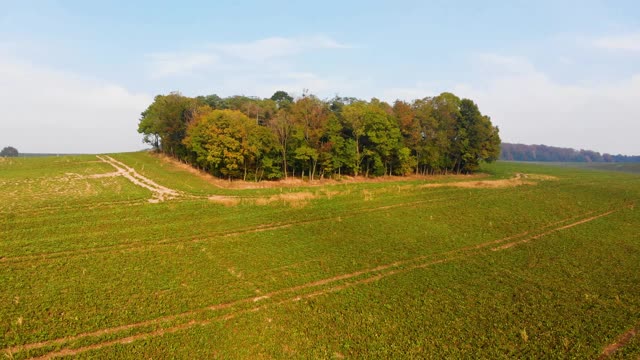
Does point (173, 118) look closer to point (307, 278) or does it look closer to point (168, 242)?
point (168, 242)

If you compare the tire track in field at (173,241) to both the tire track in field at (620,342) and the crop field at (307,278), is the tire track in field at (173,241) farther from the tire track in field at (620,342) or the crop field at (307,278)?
the tire track in field at (620,342)

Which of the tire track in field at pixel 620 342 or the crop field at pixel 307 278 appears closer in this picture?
the tire track in field at pixel 620 342

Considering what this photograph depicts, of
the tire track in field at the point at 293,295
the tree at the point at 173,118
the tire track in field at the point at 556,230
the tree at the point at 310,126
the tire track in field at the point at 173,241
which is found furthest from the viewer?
the tree at the point at 173,118

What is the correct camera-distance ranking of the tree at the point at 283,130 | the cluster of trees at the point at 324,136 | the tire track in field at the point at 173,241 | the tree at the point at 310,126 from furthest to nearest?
the tree at the point at 310,126
the tree at the point at 283,130
the cluster of trees at the point at 324,136
the tire track in field at the point at 173,241

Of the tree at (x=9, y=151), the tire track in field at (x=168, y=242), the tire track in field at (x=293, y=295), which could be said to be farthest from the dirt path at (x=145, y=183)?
the tree at (x=9, y=151)

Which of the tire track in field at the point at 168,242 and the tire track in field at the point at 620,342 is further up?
the tire track in field at the point at 168,242

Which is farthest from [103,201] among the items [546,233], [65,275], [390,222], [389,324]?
[546,233]

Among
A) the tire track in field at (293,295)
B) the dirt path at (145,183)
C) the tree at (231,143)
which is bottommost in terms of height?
the tire track in field at (293,295)
